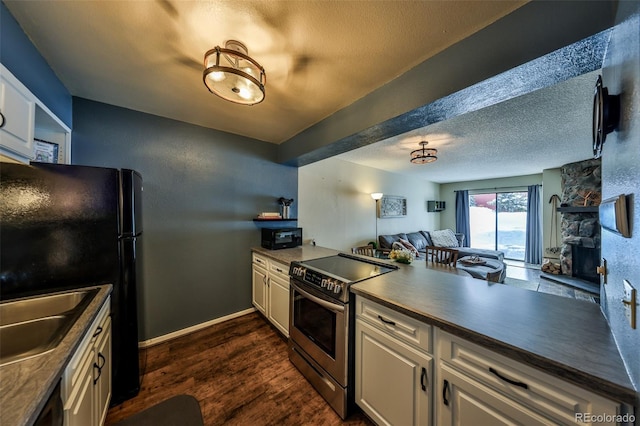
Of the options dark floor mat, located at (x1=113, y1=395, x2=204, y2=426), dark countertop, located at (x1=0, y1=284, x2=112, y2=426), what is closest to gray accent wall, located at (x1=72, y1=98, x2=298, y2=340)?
dark floor mat, located at (x1=113, y1=395, x2=204, y2=426)

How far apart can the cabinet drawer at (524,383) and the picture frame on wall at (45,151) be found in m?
2.81

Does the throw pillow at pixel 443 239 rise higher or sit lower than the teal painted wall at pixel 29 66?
lower

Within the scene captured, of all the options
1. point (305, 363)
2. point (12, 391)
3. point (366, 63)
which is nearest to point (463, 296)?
point (305, 363)

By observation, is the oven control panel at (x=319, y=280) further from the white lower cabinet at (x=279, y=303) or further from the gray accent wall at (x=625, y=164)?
the gray accent wall at (x=625, y=164)

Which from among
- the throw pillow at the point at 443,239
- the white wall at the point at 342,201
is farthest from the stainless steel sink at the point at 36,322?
the throw pillow at the point at 443,239

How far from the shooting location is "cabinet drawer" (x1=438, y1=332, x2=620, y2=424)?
71cm

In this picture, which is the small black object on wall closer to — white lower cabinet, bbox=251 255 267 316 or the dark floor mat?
the dark floor mat

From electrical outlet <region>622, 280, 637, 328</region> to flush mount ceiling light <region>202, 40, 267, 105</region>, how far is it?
179 centimetres

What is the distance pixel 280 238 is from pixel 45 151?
83.7 inches

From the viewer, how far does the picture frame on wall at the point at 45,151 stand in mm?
1497

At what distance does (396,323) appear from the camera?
124 cm

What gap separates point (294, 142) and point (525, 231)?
273 inches

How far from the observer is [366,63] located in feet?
4.84

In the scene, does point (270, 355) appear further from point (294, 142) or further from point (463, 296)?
point (294, 142)
